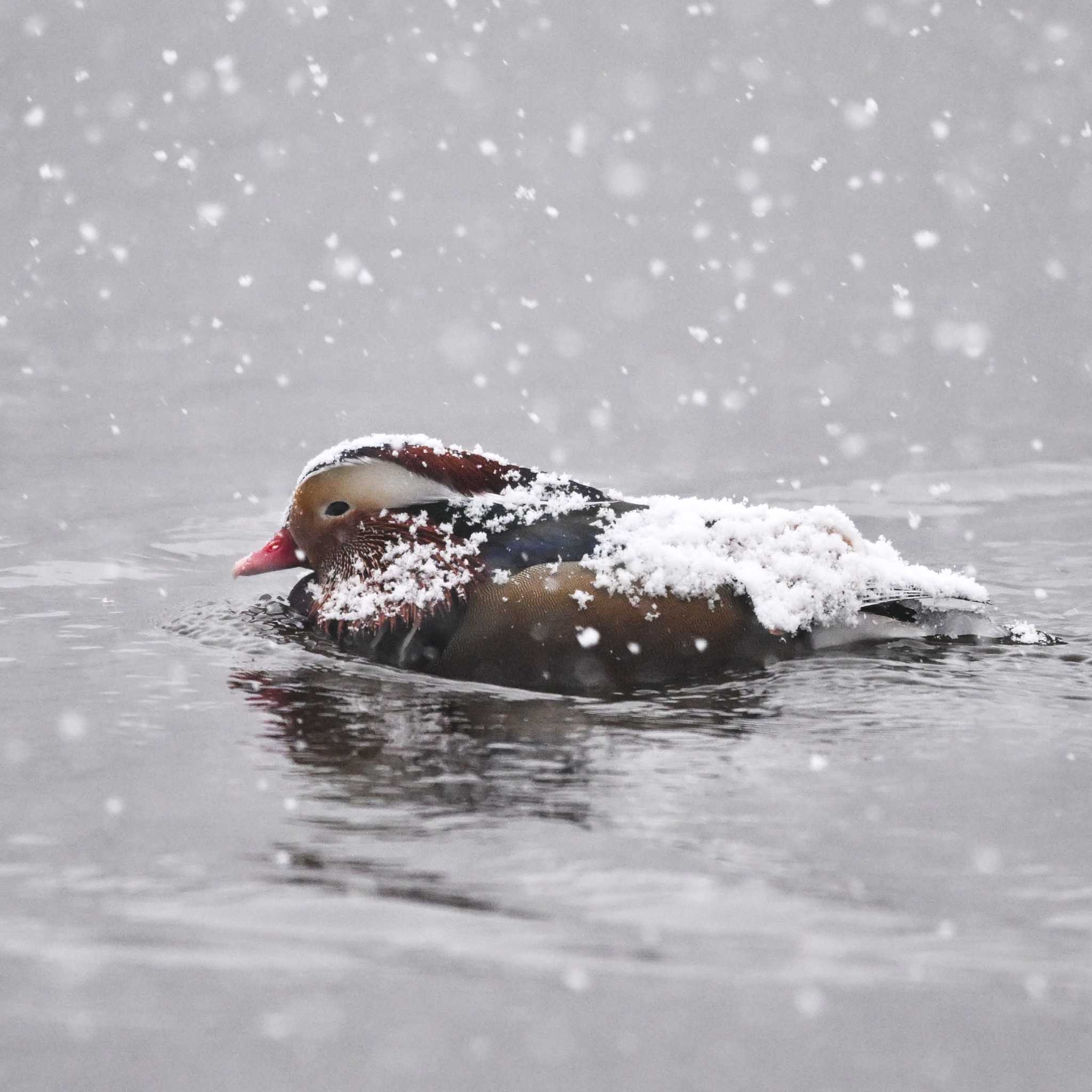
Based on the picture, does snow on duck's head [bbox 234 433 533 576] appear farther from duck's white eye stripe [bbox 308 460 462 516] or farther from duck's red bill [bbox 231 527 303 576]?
duck's red bill [bbox 231 527 303 576]

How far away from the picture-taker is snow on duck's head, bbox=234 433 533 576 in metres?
6.23

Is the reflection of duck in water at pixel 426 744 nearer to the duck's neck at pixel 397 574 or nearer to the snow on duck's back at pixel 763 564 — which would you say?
the duck's neck at pixel 397 574

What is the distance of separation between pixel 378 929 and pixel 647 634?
6.83 ft

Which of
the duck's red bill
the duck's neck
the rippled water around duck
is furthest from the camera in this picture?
the duck's red bill

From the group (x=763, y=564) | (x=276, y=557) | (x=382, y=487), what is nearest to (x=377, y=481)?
(x=382, y=487)

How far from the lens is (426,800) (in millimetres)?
4797

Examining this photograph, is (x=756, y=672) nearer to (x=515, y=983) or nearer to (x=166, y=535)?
(x=515, y=983)

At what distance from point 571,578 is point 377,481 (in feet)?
2.97

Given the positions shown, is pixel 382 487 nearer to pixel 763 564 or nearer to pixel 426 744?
pixel 426 744

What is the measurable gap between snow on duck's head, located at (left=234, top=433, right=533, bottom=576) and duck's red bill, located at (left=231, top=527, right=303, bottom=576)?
0.13 m

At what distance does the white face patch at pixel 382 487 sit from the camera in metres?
6.23

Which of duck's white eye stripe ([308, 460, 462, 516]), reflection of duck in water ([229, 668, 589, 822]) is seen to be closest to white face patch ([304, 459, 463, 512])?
duck's white eye stripe ([308, 460, 462, 516])

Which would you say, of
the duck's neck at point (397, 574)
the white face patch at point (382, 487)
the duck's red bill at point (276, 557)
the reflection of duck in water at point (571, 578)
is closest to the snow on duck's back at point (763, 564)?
the reflection of duck in water at point (571, 578)

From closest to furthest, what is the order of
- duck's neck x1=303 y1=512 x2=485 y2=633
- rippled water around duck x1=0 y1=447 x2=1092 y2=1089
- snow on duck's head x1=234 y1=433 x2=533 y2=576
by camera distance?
rippled water around duck x1=0 y1=447 x2=1092 y2=1089 → duck's neck x1=303 y1=512 x2=485 y2=633 → snow on duck's head x1=234 y1=433 x2=533 y2=576
